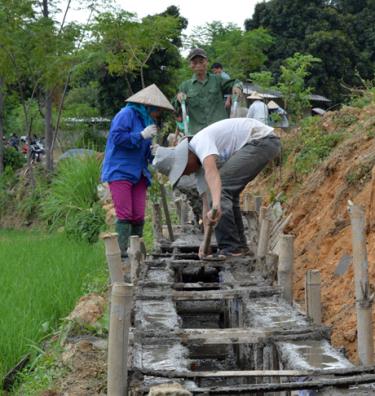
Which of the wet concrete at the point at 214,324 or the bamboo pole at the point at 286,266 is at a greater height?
the bamboo pole at the point at 286,266

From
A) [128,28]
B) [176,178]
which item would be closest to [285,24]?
[128,28]

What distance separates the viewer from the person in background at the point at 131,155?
5465 millimetres

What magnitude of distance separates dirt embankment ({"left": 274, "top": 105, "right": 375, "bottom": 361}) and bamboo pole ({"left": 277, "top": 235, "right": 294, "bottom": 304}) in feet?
1.48

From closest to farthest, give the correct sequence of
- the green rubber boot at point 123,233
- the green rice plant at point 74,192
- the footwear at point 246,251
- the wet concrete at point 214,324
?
the wet concrete at point 214,324 → the footwear at point 246,251 → the green rubber boot at point 123,233 → the green rice plant at point 74,192

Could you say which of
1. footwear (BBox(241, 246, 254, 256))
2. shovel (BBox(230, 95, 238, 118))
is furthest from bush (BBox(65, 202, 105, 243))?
footwear (BBox(241, 246, 254, 256))

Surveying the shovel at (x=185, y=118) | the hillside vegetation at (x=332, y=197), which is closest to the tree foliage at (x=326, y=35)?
the hillside vegetation at (x=332, y=197)

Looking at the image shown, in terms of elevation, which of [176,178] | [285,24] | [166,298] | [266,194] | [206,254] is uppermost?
[285,24]

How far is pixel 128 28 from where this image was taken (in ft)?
43.9

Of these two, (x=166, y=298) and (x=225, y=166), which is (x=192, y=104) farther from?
(x=166, y=298)

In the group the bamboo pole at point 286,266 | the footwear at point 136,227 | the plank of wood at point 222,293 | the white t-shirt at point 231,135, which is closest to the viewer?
the bamboo pole at point 286,266

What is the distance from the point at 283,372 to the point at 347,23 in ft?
78.6

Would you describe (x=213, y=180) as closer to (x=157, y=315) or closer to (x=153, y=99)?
(x=157, y=315)

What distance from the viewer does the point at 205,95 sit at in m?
6.11

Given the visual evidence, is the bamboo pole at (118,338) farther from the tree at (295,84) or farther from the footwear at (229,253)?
the tree at (295,84)
